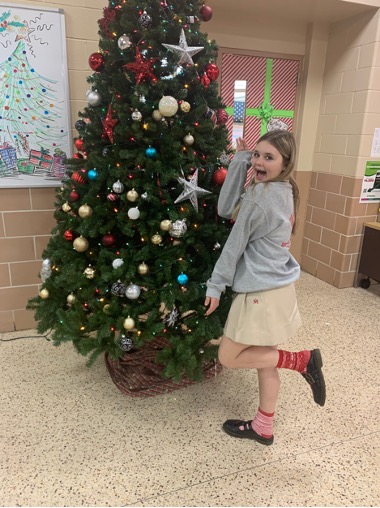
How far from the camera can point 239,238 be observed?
1477 millimetres

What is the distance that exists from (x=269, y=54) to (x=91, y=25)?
176 cm

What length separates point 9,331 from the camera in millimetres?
2631

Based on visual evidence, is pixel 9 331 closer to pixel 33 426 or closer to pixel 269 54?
pixel 33 426

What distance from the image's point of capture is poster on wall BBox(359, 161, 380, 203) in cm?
329

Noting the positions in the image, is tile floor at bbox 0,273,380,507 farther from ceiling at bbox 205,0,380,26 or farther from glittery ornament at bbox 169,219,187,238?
ceiling at bbox 205,0,380,26

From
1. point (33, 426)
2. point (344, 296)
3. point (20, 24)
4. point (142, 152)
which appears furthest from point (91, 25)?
point (344, 296)

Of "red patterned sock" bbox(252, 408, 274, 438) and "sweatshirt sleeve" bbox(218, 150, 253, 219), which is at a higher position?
"sweatshirt sleeve" bbox(218, 150, 253, 219)

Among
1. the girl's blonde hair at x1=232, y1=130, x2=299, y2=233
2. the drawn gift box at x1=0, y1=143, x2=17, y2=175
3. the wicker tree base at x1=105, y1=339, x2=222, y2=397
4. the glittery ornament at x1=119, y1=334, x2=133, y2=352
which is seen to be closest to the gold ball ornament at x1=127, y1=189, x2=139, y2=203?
the girl's blonde hair at x1=232, y1=130, x2=299, y2=233

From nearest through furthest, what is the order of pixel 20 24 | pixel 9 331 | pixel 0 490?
1. pixel 0 490
2. pixel 20 24
3. pixel 9 331

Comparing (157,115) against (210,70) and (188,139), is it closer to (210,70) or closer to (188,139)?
(188,139)

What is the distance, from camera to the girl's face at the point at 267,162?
57.8 inches

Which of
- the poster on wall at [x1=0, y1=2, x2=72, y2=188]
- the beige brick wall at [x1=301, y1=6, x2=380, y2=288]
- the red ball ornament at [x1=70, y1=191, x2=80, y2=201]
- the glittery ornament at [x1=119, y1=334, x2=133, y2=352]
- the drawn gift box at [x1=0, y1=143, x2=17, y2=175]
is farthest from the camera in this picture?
the beige brick wall at [x1=301, y1=6, x2=380, y2=288]

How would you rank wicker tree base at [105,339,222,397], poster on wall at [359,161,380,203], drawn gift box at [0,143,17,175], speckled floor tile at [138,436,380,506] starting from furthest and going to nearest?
1. poster on wall at [359,161,380,203]
2. drawn gift box at [0,143,17,175]
3. wicker tree base at [105,339,222,397]
4. speckled floor tile at [138,436,380,506]

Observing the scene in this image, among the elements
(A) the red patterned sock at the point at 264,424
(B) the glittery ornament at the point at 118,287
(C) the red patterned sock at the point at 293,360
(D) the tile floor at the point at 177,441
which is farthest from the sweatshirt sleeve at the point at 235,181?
(D) the tile floor at the point at 177,441
